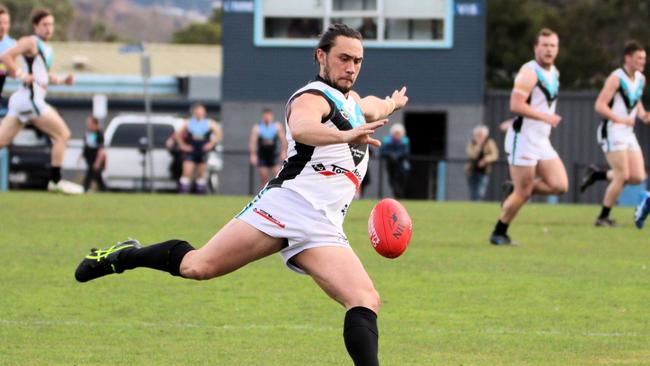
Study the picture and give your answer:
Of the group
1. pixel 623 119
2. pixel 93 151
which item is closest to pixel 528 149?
pixel 623 119

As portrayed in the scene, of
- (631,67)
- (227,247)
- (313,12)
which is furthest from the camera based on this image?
(313,12)

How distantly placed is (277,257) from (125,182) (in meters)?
18.4

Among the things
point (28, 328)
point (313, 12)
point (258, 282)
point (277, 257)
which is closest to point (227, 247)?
point (28, 328)

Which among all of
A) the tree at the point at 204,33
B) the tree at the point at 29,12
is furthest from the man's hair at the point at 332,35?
the tree at the point at 204,33

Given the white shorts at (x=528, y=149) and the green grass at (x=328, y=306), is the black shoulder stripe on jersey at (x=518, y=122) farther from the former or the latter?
the green grass at (x=328, y=306)

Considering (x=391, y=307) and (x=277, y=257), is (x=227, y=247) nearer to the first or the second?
(x=391, y=307)

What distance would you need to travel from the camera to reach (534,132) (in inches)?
641

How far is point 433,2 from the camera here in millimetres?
37469

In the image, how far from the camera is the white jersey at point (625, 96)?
1941 centimetres

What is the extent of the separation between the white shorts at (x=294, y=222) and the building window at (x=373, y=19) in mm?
29798

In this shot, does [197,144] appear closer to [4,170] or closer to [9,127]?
[4,170]

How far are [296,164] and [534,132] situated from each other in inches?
350

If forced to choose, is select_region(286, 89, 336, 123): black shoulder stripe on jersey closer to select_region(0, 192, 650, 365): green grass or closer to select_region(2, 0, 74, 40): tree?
select_region(0, 192, 650, 365): green grass

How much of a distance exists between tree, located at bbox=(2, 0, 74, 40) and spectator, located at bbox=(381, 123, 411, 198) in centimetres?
6079
